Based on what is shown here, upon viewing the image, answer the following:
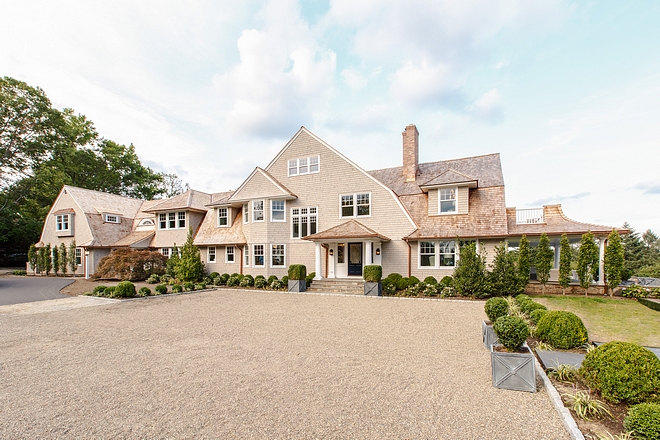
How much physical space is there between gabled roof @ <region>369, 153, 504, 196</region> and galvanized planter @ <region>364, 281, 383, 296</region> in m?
6.80

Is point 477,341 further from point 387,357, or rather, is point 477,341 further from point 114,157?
point 114,157

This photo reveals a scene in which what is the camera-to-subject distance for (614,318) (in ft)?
34.4

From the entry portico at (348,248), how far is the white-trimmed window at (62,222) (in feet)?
78.3

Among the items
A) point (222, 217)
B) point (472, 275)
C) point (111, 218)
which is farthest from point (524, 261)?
point (111, 218)

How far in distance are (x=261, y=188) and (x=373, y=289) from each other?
10090 millimetres

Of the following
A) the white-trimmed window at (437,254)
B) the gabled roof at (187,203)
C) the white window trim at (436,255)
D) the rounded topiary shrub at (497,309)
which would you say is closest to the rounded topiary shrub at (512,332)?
the rounded topiary shrub at (497,309)

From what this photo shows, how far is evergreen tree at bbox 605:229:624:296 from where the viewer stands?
554 inches

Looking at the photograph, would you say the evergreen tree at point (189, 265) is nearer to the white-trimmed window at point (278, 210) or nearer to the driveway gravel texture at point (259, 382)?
the white-trimmed window at point (278, 210)

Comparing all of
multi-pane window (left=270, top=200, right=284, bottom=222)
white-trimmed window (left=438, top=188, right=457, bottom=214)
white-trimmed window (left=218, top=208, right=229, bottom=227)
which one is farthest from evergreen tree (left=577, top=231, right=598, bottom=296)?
white-trimmed window (left=218, top=208, right=229, bottom=227)

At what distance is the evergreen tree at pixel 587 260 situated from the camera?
14.6m

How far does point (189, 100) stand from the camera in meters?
13.7

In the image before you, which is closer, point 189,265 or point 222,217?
point 189,265

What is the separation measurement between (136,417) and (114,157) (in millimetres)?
48987

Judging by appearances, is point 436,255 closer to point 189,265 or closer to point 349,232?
point 349,232
